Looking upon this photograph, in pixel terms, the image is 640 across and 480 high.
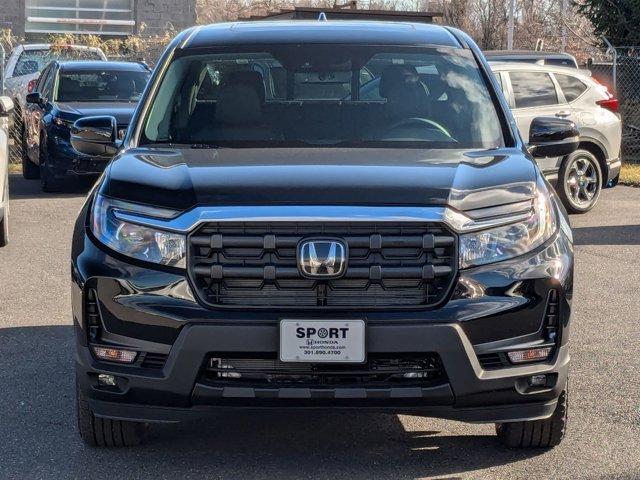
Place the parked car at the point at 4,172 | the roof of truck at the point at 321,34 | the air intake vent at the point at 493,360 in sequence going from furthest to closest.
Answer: the parked car at the point at 4,172
the roof of truck at the point at 321,34
the air intake vent at the point at 493,360

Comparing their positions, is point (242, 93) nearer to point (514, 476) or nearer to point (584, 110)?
point (514, 476)

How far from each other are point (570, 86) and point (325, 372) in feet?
34.1

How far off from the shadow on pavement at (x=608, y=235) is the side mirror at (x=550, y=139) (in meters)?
5.92

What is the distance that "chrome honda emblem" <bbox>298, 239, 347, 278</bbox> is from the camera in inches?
180

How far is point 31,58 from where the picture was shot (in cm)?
2634

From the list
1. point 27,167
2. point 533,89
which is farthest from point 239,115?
point 27,167

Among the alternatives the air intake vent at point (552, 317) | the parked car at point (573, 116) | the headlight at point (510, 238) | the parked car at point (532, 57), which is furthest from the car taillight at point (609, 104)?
the air intake vent at point (552, 317)

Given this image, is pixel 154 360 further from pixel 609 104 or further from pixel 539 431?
pixel 609 104

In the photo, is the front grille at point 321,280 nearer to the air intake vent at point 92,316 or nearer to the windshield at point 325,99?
the air intake vent at point 92,316

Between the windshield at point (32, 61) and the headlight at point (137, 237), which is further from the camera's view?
the windshield at point (32, 61)

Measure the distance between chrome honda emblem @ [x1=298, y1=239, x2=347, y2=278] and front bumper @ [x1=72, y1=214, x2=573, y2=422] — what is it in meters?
0.15

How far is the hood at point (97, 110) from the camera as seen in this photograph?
15.2 m

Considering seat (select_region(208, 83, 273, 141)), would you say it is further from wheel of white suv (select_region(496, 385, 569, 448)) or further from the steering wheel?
wheel of white suv (select_region(496, 385, 569, 448))

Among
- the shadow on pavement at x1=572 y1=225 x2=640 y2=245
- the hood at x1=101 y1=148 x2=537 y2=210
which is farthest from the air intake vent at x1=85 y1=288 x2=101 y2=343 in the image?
the shadow on pavement at x1=572 y1=225 x2=640 y2=245
